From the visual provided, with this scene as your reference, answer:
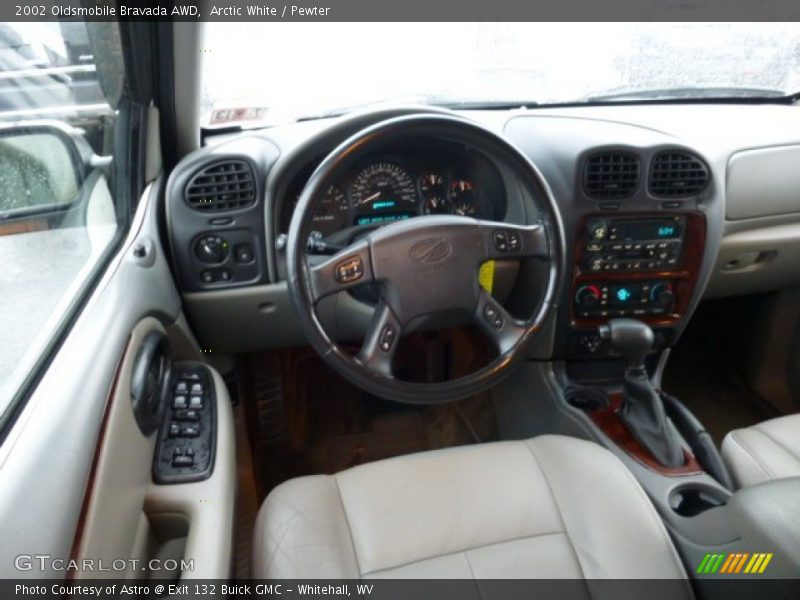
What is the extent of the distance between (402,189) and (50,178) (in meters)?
0.79

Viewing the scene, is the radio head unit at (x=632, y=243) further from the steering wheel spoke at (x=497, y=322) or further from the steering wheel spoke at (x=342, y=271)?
the steering wheel spoke at (x=342, y=271)

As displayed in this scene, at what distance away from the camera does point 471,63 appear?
5.73 feet

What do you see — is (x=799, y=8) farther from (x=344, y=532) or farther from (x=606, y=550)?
(x=344, y=532)

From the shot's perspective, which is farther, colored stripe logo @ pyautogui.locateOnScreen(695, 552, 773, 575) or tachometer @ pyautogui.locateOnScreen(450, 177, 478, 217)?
tachometer @ pyautogui.locateOnScreen(450, 177, 478, 217)

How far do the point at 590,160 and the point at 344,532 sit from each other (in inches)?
42.0

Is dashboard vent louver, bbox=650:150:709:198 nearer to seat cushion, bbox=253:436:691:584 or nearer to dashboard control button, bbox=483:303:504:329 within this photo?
dashboard control button, bbox=483:303:504:329

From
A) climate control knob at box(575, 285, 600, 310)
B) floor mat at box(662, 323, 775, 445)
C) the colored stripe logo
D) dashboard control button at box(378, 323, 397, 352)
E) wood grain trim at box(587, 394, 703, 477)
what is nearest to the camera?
the colored stripe logo

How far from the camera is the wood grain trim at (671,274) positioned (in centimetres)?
160

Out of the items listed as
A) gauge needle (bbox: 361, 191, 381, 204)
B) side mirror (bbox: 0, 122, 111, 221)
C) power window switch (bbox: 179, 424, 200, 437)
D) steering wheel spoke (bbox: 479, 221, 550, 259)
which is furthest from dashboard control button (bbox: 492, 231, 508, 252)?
side mirror (bbox: 0, 122, 111, 221)

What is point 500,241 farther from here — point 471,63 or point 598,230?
point 471,63

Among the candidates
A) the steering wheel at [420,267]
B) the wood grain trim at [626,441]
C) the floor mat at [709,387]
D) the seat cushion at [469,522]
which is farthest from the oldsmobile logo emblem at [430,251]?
the floor mat at [709,387]

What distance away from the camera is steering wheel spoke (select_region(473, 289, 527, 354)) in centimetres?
133

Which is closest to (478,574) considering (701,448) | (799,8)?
(701,448)

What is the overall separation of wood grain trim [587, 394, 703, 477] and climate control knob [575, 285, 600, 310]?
0.30m
